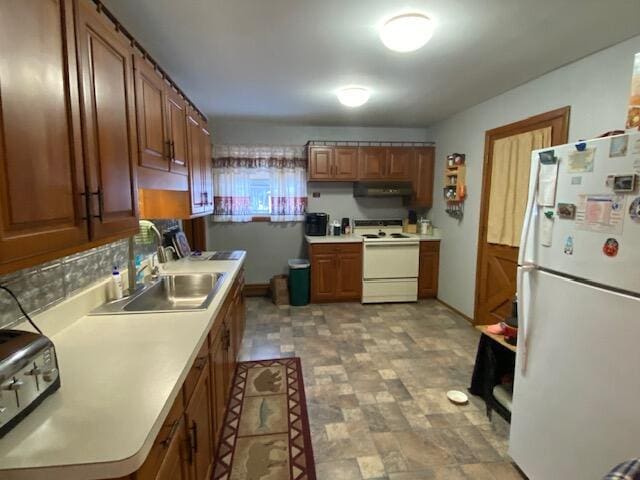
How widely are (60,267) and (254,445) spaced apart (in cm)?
144

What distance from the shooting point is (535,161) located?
164cm

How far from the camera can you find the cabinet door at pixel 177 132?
2.04m

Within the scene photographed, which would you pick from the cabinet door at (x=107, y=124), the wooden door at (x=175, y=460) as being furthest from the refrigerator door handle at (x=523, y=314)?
the cabinet door at (x=107, y=124)

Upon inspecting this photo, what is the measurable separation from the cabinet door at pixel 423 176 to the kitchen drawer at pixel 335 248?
45.8 inches

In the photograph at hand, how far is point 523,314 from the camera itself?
1657 mm

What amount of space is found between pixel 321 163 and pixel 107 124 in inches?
133

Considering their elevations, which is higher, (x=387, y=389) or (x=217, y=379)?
(x=217, y=379)

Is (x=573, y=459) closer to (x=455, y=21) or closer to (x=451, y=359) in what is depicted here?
(x=451, y=359)

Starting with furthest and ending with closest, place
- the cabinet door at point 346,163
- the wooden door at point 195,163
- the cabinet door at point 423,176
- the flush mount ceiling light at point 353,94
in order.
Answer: the cabinet door at point 423,176
the cabinet door at point 346,163
the flush mount ceiling light at point 353,94
the wooden door at point 195,163

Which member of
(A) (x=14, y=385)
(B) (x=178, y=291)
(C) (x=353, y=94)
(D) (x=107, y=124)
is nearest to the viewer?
(A) (x=14, y=385)

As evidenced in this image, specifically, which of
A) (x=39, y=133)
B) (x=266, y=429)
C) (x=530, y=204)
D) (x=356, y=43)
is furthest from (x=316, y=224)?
(x=39, y=133)

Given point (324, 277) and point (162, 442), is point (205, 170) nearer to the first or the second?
point (324, 277)

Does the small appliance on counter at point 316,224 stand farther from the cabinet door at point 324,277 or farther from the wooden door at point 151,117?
the wooden door at point 151,117

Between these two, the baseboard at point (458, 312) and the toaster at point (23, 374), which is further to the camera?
the baseboard at point (458, 312)
